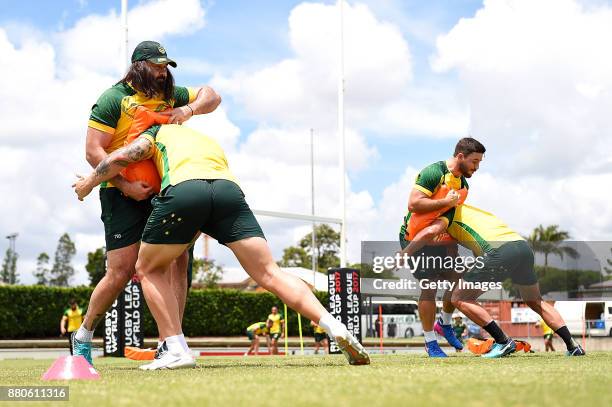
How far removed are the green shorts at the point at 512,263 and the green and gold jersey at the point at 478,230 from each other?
0.20 feet

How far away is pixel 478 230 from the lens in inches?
288

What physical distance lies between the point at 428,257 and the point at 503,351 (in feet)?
4.22

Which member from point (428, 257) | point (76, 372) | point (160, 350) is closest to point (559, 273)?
point (428, 257)

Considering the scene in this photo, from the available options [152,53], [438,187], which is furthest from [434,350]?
[152,53]

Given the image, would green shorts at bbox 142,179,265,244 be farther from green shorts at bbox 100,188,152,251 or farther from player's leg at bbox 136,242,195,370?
green shorts at bbox 100,188,152,251

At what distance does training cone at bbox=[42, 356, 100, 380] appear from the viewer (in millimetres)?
4137

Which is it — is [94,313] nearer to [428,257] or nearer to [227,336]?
[428,257]

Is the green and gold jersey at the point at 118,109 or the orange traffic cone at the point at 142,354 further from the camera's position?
the orange traffic cone at the point at 142,354

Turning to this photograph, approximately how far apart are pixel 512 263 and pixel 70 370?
4218 mm

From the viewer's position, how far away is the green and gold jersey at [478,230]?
7.24m

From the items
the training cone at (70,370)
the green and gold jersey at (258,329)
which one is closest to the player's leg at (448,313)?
the training cone at (70,370)

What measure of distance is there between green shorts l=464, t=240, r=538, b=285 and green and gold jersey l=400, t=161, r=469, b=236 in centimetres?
65

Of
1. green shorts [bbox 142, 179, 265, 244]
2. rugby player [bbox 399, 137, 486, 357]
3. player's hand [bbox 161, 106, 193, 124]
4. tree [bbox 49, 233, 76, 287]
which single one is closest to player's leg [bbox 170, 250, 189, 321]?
player's hand [bbox 161, 106, 193, 124]

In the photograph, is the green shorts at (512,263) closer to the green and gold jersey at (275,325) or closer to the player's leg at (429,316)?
the player's leg at (429,316)
